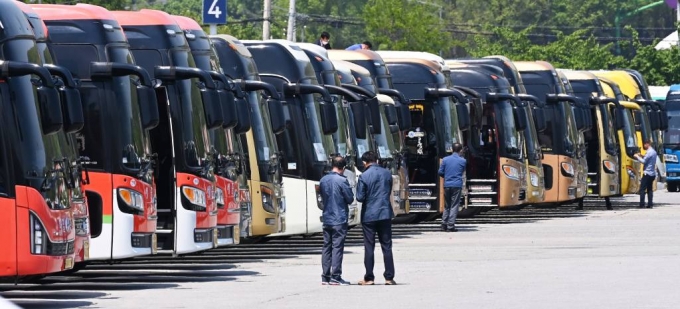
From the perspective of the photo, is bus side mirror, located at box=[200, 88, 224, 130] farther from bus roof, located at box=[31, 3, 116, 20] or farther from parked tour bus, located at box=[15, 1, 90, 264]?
parked tour bus, located at box=[15, 1, 90, 264]

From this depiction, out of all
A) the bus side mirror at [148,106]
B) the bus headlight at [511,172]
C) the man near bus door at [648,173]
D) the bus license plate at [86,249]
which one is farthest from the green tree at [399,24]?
the bus license plate at [86,249]

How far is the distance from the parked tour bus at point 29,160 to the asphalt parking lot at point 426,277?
1.14 m

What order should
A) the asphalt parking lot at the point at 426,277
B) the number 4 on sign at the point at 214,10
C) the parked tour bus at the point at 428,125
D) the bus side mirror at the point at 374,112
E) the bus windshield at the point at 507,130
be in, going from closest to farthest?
1. the asphalt parking lot at the point at 426,277
2. the bus side mirror at the point at 374,112
3. the parked tour bus at the point at 428,125
4. the number 4 on sign at the point at 214,10
5. the bus windshield at the point at 507,130

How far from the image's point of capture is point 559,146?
39125 mm

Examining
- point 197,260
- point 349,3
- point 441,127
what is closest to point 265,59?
point 197,260

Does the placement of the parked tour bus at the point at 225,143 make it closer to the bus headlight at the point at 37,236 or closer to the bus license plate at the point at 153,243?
the bus license plate at the point at 153,243

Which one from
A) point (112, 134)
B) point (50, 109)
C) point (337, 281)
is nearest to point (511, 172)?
point (337, 281)

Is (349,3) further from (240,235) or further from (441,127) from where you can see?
(240,235)

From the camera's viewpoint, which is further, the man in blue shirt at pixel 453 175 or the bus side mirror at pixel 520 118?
the bus side mirror at pixel 520 118

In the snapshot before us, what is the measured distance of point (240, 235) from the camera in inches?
874

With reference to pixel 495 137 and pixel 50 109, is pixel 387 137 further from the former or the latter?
pixel 50 109

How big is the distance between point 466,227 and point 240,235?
12354 millimetres

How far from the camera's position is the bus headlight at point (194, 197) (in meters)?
20.0

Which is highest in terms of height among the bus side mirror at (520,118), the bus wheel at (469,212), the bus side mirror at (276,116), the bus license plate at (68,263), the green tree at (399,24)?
the green tree at (399,24)
